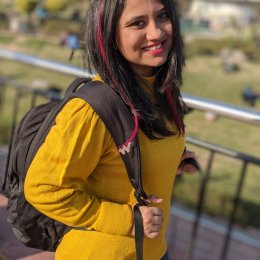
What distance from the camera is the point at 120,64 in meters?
1.44


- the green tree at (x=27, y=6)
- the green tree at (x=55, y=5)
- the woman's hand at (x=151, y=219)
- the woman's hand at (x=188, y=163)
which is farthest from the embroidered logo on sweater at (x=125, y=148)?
the green tree at (x=55, y=5)

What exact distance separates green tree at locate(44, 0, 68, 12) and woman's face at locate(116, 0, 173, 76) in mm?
26232

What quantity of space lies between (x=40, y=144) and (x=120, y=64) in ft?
1.07

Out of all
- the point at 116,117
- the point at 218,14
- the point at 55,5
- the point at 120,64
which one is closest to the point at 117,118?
the point at 116,117

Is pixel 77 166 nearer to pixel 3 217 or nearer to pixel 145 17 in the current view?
pixel 145 17

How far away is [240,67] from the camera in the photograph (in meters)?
21.3

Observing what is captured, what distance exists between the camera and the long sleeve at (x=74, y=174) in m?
1.32

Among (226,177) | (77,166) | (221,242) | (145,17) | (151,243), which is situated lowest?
(226,177)

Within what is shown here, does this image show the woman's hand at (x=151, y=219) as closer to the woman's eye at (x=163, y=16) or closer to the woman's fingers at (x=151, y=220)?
the woman's fingers at (x=151, y=220)

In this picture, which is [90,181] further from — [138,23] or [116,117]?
[138,23]

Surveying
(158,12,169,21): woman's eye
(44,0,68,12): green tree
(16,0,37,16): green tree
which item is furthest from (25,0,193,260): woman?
(44,0,68,12): green tree

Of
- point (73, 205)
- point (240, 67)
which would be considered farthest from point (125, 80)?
point (240, 67)

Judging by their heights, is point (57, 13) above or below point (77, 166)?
below

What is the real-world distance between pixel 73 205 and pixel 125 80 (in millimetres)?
385
